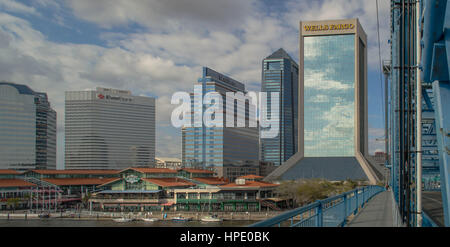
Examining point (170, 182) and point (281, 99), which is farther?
point (281, 99)

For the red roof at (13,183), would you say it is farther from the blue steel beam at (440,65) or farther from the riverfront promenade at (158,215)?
the blue steel beam at (440,65)

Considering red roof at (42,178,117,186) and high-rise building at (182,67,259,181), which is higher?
high-rise building at (182,67,259,181)

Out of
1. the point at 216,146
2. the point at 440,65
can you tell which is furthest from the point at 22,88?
the point at 440,65

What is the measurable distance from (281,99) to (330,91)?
8480cm

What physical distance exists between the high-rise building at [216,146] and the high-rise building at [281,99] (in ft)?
184

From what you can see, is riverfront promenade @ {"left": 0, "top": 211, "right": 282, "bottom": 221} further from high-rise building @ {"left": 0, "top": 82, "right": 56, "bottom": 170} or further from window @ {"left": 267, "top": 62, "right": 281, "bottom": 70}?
window @ {"left": 267, "top": 62, "right": 281, "bottom": 70}

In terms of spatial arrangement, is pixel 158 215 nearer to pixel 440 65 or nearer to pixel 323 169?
pixel 323 169

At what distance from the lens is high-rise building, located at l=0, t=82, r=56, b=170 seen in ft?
431

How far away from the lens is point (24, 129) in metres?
140

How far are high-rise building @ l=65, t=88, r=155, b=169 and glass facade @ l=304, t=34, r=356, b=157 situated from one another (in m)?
71.2

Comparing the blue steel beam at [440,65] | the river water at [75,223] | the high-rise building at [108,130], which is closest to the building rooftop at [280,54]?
the high-rise building at [108,130]

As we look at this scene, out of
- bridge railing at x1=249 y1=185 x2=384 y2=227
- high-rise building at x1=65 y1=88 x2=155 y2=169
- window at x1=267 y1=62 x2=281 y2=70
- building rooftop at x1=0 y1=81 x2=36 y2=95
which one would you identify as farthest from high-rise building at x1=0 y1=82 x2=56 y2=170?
bridge railing at x1=249 y1=185 x2=384 y2=227
